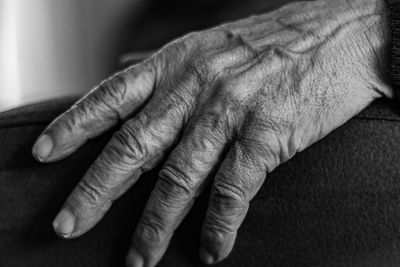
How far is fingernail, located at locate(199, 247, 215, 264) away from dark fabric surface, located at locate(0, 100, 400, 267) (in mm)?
10

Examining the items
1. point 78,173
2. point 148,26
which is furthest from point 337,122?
point 148,26

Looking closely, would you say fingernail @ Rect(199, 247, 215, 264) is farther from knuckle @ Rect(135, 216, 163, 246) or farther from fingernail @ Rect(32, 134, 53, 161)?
fingernail @ Rect(32, 134, 53, 161)

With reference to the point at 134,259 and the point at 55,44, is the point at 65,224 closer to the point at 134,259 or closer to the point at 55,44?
the point at 134,259

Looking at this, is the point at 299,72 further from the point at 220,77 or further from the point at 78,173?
the point at 78,173

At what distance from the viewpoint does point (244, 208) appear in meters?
0.55

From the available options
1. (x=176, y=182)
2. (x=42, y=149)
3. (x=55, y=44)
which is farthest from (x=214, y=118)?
(x=55, y=44)

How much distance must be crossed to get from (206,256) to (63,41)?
81.7 inches

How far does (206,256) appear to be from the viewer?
0.56 meters

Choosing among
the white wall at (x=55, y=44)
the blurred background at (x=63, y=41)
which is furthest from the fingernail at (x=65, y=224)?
the white wall at (x=55, y=44)

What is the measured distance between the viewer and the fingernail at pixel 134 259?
57 cm

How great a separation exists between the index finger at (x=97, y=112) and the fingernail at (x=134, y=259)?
0.41 ft

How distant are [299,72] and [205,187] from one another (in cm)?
16

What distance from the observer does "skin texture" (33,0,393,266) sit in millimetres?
555

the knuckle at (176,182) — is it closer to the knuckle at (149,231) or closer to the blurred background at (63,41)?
the knuckle at (149,231)
